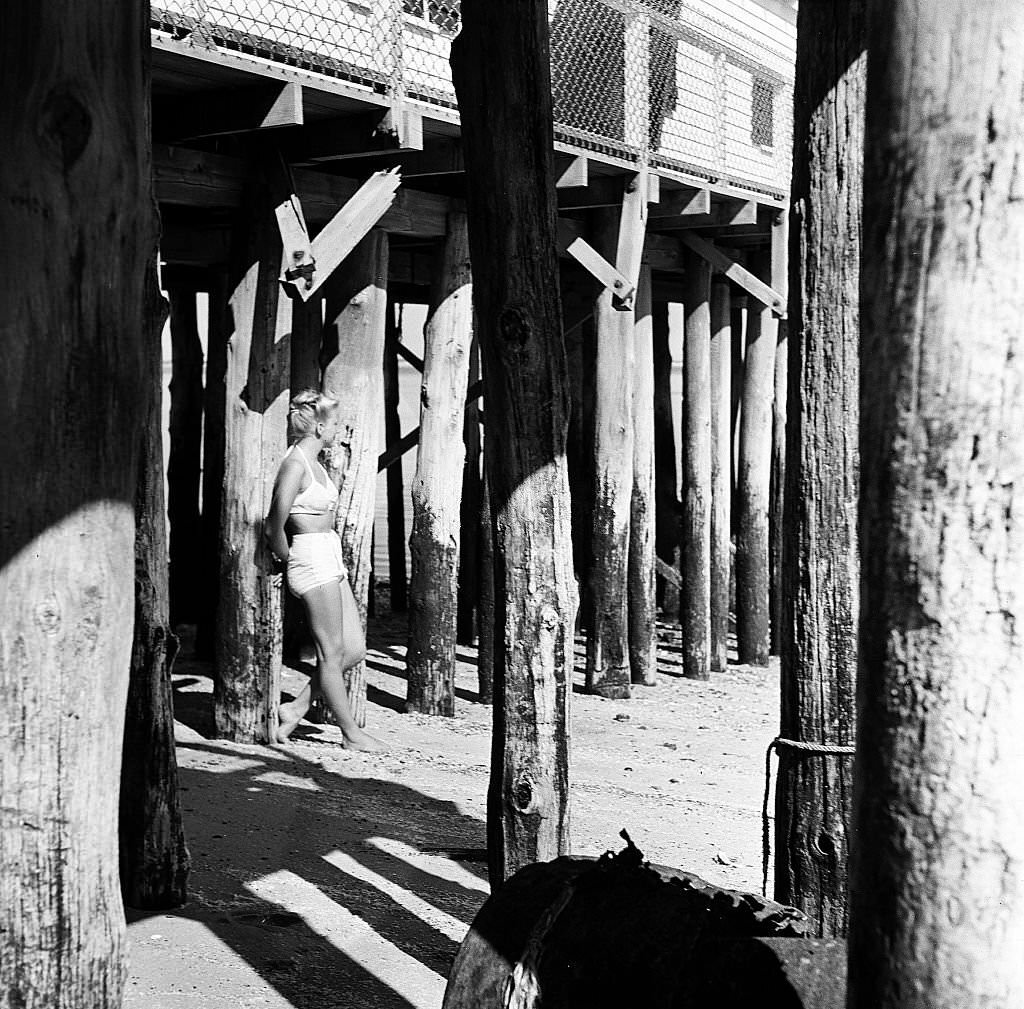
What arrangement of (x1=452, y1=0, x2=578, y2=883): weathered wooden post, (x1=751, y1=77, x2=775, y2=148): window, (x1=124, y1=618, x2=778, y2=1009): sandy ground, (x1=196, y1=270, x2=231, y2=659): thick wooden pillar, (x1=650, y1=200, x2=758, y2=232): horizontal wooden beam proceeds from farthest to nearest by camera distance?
(x1=751, y1=77, x2=775, y2=148): window < (x1=650, y1=200, x2=758, y2=232): horizontal wooden beam < (x1=196, y1=270, x2=231, y2=659): thick wooden pillar < (x1=124, y1=618, x2=778, y2=1009): sandy ground < (x1=452, y1=0, x2=578, y2=883): weathered wooden post

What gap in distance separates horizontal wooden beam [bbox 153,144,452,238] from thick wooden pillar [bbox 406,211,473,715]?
11.7 inches

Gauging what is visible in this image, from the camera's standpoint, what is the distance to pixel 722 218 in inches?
482

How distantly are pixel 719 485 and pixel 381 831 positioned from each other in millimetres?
6620

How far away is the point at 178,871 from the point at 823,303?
3.00 metres

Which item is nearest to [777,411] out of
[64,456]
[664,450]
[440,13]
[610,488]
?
[664,450]

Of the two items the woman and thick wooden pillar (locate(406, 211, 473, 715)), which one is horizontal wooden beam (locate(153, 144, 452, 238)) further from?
the woman

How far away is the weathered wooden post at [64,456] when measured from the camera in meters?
2.83

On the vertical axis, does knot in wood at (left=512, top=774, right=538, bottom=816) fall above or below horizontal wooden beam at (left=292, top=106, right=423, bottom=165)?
below

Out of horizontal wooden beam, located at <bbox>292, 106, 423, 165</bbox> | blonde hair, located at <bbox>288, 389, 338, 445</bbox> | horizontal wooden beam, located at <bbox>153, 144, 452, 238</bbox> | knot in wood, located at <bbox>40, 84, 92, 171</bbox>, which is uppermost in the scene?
horizontal wooden beam, located at <bbox>292, 106, 423, 165</bbox>

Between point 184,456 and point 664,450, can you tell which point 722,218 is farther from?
point 184,456

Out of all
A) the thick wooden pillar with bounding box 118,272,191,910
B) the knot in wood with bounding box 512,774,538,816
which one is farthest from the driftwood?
the thick wooden pillar with bounding box 118,272,191,910

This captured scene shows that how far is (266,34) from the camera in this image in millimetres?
8250

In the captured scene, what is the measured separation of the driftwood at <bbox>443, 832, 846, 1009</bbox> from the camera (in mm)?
3268

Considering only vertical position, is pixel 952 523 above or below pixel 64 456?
below
